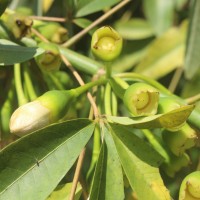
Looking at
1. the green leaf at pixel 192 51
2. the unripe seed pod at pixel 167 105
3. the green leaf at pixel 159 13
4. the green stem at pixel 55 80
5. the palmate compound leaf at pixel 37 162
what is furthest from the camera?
the green leaf at pixel 159 13

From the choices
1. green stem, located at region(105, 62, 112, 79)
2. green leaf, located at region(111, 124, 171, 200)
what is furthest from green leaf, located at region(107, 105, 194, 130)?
green stem, located at region(105, 62, 112, 79)

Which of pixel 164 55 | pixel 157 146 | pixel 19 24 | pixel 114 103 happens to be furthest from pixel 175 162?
pixel 164 55

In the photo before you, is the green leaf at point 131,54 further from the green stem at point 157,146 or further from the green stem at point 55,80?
the green stem at point 157,146

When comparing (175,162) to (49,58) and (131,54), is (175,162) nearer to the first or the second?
(49,58)

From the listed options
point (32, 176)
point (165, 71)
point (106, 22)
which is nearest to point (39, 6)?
point (106, 22)

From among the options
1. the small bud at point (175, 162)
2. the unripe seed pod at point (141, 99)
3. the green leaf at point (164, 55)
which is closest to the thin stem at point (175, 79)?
the green leaf at point (164, 55)

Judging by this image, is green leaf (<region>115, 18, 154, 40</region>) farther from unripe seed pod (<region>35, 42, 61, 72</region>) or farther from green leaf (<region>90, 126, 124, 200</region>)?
green leaf (<region>90, 126, 124, 200</region>)
